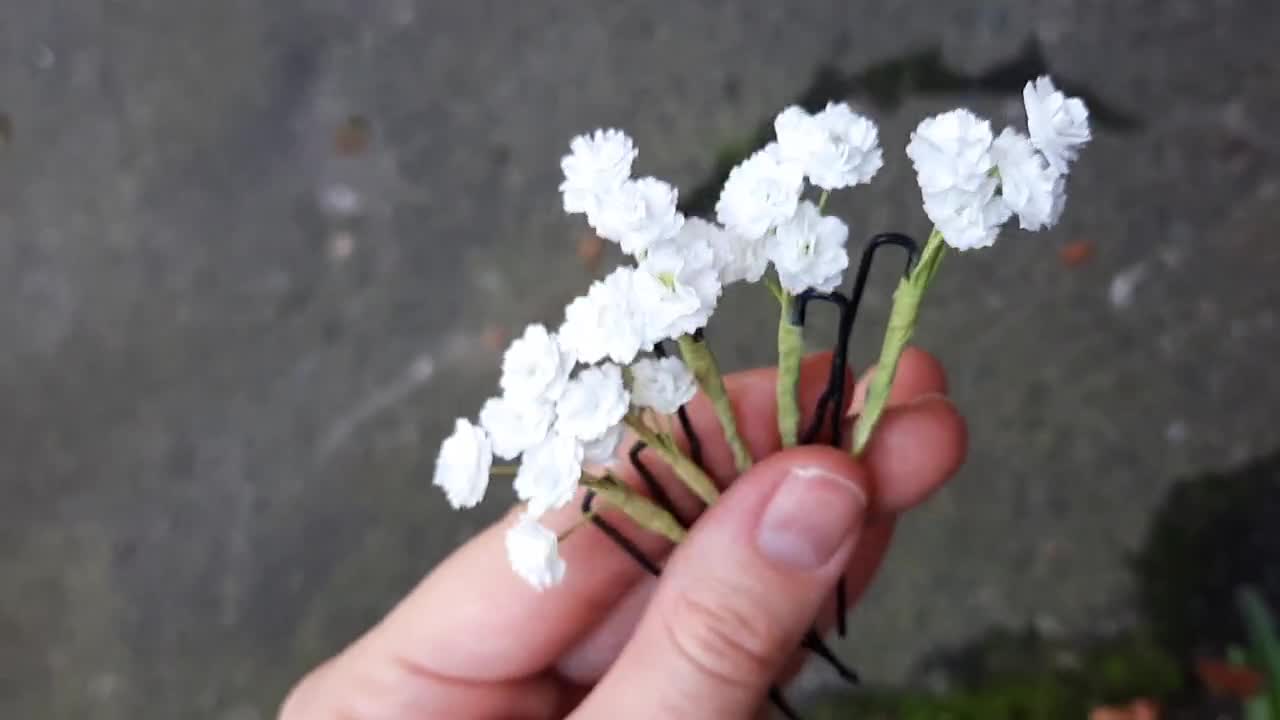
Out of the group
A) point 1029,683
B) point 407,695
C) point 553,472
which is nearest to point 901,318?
point 553,472

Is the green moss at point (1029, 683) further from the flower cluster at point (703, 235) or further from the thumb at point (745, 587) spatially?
the flower cluster at point (703, 235)

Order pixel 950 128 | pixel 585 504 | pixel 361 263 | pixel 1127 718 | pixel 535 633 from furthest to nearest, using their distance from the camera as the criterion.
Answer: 1. pixel 361 263
2. pixel 1127 718
3. pixel 535 633
4. pixel 585 504
5. pixel 950 128

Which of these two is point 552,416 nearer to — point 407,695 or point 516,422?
point 516,422

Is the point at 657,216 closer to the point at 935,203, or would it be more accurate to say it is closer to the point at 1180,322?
the point at 935,203

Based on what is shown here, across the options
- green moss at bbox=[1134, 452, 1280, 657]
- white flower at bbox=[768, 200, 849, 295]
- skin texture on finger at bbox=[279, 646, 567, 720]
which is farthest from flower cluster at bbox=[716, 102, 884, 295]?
green moss at bbox=[1134, 452, 1280, 657]

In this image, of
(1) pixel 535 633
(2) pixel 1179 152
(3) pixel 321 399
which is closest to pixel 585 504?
(1) pixel 535 633

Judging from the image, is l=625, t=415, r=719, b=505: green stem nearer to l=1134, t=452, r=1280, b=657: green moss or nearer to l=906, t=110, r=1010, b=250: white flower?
l=906, t=110, r=1010, b=250: white flower
